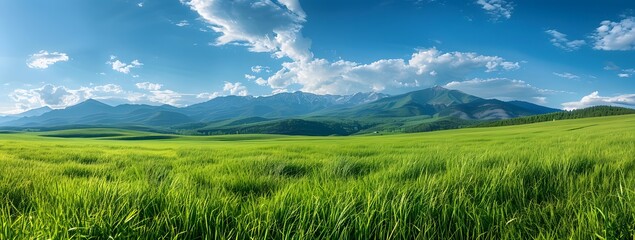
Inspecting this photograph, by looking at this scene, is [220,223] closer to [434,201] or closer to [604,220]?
[434,201]

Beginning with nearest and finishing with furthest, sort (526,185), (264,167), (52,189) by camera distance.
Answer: (52,189) < (526,185) < (264,167)

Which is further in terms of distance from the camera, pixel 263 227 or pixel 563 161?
pixel 563 161

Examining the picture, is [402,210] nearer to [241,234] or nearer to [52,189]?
[241,234]

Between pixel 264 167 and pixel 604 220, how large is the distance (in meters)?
4.65

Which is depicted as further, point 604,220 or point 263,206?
point 263,206

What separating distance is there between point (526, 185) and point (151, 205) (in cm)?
364

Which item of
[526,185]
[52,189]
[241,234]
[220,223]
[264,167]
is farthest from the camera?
[264,167]

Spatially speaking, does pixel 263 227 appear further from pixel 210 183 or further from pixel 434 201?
pixel 210 183

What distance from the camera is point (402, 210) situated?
242cm

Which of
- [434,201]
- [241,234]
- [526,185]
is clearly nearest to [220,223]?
[241,234]

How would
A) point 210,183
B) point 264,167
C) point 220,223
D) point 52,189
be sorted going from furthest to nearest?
point 264,167 < point 210,183 < point 52,189 < point 220,223

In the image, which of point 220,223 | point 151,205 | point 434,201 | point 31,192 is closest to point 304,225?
point 220,223

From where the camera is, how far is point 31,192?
350 cm

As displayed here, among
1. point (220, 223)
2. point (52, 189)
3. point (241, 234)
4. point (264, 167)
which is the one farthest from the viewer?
point (264, 167)
